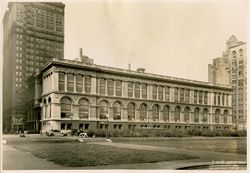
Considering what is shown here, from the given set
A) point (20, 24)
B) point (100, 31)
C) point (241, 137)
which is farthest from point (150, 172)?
point (20, 24)

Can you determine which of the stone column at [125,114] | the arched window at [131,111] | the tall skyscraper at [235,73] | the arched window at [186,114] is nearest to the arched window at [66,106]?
the stone column at [125,114]

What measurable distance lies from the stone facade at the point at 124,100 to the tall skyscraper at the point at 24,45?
483 mm

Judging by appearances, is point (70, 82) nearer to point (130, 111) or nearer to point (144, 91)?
point (130, 111)

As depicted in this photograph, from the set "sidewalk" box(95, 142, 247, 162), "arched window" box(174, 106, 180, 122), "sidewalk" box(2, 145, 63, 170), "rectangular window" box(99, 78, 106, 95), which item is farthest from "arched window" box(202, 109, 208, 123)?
"sidewalk" box(2, 145, 63, 170)

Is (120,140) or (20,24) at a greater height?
(20,24)

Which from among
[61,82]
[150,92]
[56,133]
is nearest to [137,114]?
[150,92]

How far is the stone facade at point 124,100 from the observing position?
8.47m

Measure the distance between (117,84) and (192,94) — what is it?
198 cm

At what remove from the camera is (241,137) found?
725 centimetres

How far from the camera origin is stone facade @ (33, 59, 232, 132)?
847cm

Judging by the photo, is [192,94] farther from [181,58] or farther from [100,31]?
[100,31]

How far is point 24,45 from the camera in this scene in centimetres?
784

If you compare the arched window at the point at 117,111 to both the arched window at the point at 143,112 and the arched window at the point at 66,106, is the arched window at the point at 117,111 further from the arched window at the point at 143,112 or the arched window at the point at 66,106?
the arched window at the point at 66,106

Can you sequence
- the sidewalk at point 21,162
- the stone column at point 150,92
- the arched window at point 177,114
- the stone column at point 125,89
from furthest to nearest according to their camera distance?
the stone column at point 150,92, the arched window at point 177,114, the stone column at point 125,89, the sidewalk at point 21,162
